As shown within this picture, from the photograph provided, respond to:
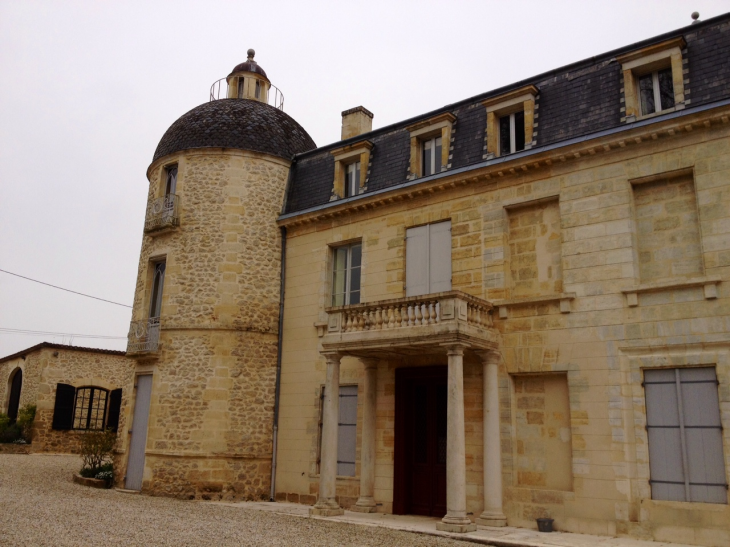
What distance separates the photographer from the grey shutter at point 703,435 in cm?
883

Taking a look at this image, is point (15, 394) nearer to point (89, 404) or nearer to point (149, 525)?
point (89, 404)

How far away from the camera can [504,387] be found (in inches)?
428

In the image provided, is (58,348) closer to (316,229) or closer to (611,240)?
(316,229)

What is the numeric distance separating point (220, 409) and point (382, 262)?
4543mm

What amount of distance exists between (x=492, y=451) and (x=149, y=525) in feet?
17.4

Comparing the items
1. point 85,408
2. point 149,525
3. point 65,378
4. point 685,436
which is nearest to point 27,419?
point 65,378

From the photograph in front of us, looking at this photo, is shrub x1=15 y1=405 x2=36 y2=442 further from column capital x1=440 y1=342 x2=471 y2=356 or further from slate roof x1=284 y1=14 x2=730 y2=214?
column capital x1=440 y1=342 x2=471 y2=356

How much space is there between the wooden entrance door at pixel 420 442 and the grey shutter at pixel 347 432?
1.11 meters

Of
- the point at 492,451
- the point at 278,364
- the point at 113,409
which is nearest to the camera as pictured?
the point at 492,451

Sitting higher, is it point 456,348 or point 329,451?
point 456,348

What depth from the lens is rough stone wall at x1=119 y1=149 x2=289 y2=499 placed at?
13.3 meters

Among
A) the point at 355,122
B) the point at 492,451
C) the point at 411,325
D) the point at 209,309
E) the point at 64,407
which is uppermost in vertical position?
the point at 355,122

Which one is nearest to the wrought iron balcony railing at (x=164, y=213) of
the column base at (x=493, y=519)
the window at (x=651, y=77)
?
the column base at (x=493, y=519)

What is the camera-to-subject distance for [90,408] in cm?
2428
